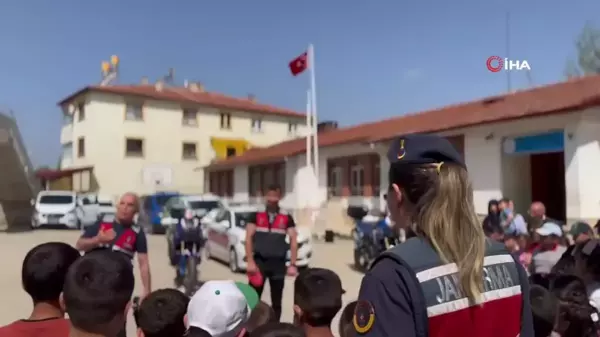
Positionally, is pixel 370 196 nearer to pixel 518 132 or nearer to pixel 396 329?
pixel 518 132

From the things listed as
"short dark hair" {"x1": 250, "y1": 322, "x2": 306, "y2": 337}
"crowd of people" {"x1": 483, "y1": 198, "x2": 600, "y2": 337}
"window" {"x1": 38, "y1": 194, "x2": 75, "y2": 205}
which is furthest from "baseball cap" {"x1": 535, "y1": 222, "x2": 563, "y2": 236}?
"window" {"x1": 38, "y1": 194, "x2": 75, "y2": 205}

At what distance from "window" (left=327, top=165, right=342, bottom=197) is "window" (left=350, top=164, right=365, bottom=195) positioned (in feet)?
3.35

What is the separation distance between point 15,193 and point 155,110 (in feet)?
39.7

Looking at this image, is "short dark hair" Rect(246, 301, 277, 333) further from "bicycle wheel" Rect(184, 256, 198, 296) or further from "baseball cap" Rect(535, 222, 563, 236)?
"bicycle wheel" Rect(184, 256, 198, 296)

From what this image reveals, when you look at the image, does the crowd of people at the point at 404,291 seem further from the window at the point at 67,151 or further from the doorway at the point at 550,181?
the window at the point at 67,151

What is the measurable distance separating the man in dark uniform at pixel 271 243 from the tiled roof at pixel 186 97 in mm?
34500

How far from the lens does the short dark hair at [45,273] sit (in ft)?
9.28

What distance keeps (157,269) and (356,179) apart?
37.1 ft

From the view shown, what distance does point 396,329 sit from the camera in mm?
1541

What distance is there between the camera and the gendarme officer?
1568mm

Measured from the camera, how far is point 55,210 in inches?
971

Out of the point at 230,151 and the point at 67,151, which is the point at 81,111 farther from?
the point at 230,151

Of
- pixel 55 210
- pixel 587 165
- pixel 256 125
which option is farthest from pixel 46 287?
pixel 256 125

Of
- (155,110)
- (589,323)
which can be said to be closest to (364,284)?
(589,323)
